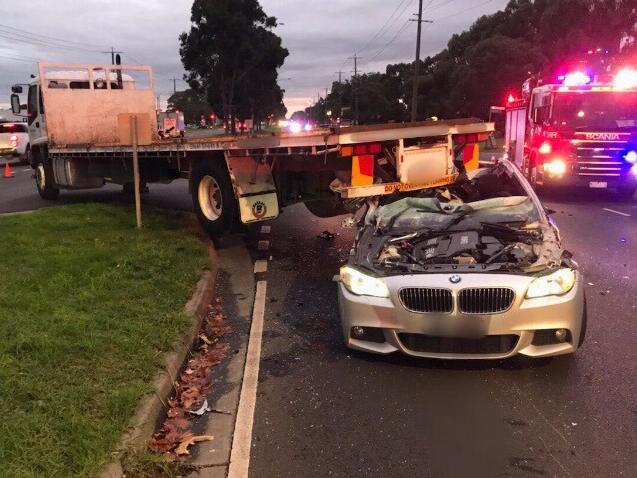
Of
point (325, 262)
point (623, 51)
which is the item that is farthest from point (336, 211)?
point (623, 51)

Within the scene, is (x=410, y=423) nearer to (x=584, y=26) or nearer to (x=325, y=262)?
(x=325, y=262)

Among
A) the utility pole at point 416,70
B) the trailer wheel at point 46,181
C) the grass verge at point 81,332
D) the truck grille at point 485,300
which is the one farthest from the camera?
the utility pole at point 416,70

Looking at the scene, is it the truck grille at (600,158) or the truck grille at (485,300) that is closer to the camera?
the truck grille at (485,300)

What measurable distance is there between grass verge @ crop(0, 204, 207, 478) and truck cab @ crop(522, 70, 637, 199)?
27.7 ft

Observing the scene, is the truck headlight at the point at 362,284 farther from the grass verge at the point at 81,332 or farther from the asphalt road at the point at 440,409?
the grass verge at the point at 81,332

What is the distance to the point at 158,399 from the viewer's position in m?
3.85

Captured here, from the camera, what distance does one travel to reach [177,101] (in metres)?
122

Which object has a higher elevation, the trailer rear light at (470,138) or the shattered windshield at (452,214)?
the trailer rear light at (470,138)

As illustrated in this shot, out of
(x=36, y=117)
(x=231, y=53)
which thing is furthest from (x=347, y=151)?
(x=231, y=53)

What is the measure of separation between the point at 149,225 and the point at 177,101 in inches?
4704

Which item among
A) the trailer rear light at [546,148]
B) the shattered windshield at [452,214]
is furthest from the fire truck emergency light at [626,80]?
the shattered windshield at [452,214]

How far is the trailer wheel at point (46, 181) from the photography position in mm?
14141

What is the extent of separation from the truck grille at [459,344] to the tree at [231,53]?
49.7 m

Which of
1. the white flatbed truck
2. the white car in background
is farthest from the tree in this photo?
the white flatbed truck
